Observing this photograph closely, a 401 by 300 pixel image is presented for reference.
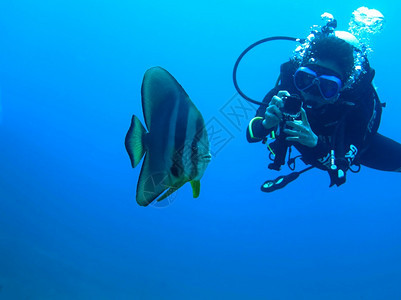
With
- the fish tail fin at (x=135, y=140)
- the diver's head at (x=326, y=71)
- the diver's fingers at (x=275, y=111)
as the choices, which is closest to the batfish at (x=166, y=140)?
the fish tail fin at (x=135, y=140)

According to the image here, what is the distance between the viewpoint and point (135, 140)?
1.01 metres

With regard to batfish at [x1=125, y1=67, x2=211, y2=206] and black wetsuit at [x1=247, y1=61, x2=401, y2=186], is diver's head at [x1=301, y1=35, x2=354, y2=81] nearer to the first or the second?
black wetsuit at [x1=247, y1=61, x2=401, y2=186]

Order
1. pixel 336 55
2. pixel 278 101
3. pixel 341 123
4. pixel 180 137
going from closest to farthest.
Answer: pixel 180 137 < pixel 278 101 < pixel 341 123 < pixel 336 55

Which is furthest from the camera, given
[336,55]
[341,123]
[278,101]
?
[336,55]

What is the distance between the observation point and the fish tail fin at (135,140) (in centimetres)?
101

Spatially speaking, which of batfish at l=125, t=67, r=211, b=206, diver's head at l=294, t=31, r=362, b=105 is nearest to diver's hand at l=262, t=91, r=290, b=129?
diver's head at l=294, t=31, r=362, b=105

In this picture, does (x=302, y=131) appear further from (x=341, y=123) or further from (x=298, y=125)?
(x=341, y=123)

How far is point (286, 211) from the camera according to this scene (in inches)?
1297

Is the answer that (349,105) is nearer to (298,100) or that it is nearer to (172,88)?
(298,100)

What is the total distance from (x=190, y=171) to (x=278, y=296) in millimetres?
21697

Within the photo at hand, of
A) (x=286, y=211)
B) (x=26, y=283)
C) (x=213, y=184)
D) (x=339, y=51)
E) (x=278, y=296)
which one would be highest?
(x=213, y=184)

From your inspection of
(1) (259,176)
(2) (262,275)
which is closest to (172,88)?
(2) (262,275)

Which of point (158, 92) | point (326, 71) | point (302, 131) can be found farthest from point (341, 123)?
point (158, 92)

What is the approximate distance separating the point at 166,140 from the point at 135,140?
0.11 m
